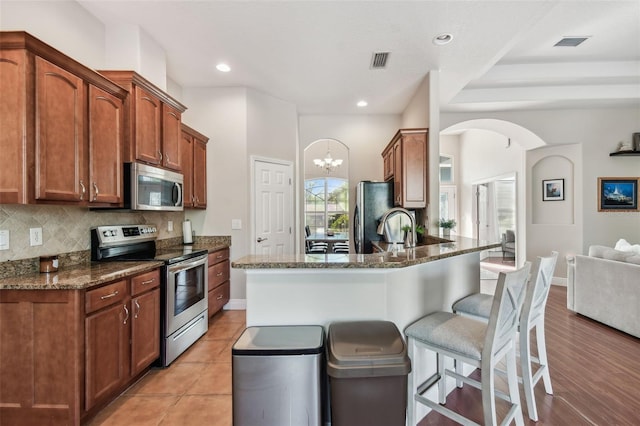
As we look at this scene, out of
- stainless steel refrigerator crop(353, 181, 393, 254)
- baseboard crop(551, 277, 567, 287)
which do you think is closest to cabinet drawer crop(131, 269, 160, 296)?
stainless steel refrigerator crop(353, 181, 393, 254)

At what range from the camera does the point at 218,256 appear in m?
3.75

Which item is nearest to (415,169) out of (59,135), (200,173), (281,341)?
(200,173)

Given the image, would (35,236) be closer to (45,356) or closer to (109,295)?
(109,295)

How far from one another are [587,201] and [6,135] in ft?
23.5

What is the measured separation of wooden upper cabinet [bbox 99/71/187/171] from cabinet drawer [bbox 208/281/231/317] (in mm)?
1523

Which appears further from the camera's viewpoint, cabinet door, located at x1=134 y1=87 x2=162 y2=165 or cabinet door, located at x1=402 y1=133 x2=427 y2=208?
cabinet door, located at x1=402 y1=133 x2=427 y2=208

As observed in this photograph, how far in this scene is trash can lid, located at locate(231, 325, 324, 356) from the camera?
4.54ft

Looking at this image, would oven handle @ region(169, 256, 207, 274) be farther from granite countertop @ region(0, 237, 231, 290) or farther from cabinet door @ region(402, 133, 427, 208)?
cabinet door @ region(402, 133, 427, 208)

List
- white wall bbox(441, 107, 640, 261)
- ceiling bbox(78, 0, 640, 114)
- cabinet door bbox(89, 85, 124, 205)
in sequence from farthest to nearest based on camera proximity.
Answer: white wall bbox(441, 107, 640, 261)
ceiling bbox(78, 0, 640, 114)
cabinet door bbox(89, 85, 124, 205)

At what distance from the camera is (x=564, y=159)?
5.37 m

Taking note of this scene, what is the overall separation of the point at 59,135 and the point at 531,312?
3.19m

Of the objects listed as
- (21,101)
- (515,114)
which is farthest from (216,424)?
(515,114)

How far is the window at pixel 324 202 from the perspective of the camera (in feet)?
29.8

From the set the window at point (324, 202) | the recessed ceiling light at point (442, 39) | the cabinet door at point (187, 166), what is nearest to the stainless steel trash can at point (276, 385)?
the cabinet door at point (187, 166)
